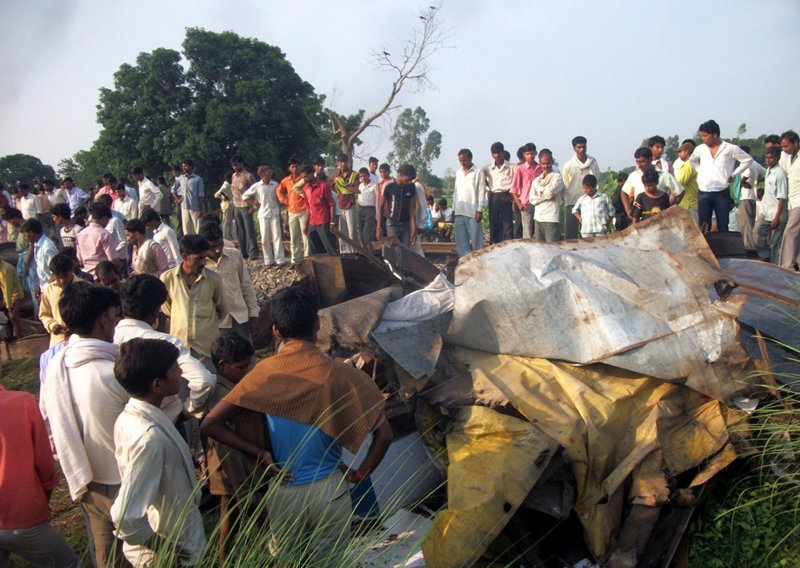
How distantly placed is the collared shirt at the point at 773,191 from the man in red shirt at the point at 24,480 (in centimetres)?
845

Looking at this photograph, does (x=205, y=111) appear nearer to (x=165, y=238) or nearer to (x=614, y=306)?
(x=165, y=238)

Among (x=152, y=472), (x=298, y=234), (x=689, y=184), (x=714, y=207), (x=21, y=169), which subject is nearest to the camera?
(x=152, y=472)

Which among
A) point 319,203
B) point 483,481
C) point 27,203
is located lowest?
point 483,481

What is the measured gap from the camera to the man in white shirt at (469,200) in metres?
9.37

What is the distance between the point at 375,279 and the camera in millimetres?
6797

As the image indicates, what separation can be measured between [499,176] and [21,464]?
7.95 m

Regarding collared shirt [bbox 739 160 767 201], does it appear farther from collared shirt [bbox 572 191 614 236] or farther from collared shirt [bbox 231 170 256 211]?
collared shirt [bbox 231 170 256 211]

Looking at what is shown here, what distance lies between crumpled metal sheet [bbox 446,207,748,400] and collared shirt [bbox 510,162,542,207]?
4.74 m

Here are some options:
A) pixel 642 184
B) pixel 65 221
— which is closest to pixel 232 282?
pixel 65 221

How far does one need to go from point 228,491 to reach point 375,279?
3966 millimetres

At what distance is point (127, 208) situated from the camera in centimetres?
1149

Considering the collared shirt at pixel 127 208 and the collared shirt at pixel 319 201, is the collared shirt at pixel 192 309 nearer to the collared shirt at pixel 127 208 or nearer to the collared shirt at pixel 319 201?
the collared shirt at pixel 319 201

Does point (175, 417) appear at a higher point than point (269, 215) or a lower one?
lower

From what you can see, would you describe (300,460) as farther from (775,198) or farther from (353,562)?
(775,198)
